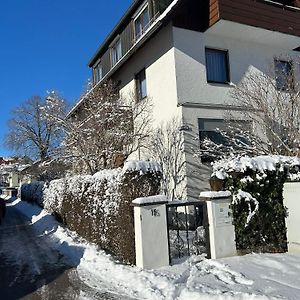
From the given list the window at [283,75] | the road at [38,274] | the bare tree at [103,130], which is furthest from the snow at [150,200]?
the window at [283,75]

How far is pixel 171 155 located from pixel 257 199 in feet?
20.6

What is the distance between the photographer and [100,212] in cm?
836

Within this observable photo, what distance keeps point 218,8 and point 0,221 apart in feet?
43.5

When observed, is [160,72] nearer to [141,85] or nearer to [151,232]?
[141,85]

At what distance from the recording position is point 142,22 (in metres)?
15.1

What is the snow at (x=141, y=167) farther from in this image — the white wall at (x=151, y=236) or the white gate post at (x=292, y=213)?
the white gate post at (x=292, y=213)

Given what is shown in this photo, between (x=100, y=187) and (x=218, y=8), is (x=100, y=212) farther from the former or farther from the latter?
(x=218, y=8)

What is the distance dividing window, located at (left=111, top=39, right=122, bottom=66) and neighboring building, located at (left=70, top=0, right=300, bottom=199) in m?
1.87

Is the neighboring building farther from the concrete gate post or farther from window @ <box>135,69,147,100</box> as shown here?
the concrete gate post

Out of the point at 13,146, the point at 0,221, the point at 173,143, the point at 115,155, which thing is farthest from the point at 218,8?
the point at 13,146

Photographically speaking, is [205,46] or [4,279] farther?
[205,46]

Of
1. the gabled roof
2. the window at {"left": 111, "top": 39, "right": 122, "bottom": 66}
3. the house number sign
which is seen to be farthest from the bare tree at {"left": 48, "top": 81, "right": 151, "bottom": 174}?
the house number sign

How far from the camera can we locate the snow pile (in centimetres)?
727

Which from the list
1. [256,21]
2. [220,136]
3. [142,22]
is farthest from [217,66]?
[142,22]
